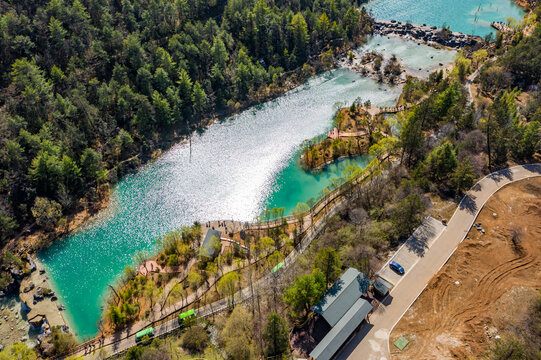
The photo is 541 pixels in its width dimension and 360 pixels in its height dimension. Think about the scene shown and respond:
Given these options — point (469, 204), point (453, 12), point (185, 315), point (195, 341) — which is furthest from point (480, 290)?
point (453, 12)

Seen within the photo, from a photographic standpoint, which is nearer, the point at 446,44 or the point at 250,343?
the point at 250,343

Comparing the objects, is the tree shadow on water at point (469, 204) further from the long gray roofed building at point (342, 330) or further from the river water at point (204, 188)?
the long gray roofed building at point (342, 330)

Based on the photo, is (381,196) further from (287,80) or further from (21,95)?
(21,95)

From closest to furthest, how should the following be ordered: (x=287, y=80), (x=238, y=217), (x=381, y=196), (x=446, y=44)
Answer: (x=381, y=196), (x=238, y=217), (x=287, y=80), (x=446, y=44)

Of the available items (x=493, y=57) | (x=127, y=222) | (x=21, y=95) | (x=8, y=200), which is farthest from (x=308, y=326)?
(x=493, y=57)

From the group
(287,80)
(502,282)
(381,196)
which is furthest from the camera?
(287,80)

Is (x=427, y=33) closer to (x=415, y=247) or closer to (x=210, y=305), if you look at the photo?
(x=415, y=247)

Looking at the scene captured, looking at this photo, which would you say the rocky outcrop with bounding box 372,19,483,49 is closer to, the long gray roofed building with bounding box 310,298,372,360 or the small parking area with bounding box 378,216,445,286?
the small parking area with bounding box 378,216,445,286

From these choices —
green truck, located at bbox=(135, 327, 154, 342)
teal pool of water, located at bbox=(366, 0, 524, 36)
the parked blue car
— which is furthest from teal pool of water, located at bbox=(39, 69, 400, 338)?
teal pool of water, located at bbox=(366, 0, 524, 36)
